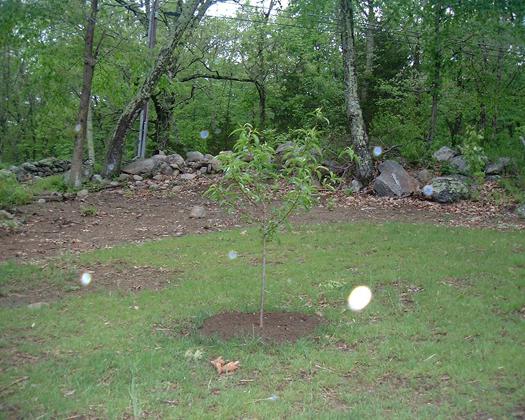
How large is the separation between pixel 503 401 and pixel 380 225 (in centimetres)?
563

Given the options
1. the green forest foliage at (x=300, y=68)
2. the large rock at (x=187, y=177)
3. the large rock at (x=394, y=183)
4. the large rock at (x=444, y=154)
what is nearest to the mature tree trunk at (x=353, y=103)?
the large rock at (x=394, y=183)

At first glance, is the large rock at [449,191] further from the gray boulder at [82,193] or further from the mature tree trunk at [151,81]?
the gray boulder at [82,193]

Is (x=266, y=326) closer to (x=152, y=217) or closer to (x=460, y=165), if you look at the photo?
(x=152, y=217)

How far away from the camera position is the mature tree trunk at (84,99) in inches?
469

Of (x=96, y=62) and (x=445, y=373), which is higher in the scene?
(x=96, y=62)

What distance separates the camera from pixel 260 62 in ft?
60.4

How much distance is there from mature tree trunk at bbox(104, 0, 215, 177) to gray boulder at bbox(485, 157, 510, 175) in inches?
285

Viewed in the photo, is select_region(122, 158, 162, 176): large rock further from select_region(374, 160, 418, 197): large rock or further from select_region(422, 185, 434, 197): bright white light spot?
select_region(422, 185, 434, 197): bright white light spot

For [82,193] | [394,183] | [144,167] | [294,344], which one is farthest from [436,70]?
[294,344]

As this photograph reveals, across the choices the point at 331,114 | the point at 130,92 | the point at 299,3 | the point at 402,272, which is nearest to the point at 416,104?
the point at 331,114

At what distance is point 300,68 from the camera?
61.8 ft

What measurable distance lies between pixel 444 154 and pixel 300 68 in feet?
23.5

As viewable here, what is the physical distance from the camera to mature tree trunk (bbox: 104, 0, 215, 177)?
12125 millimetres

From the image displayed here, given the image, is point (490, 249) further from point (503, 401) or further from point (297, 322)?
point (503, 401)
